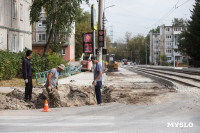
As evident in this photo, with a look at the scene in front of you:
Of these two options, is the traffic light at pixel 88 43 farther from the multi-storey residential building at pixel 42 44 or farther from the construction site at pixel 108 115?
the multi-storey residential building at pixel 42 44

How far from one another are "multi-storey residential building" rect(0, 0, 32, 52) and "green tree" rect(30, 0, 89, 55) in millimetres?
1468

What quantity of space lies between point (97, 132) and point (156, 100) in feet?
17.7

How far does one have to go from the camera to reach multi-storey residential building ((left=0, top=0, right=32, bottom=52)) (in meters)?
25.7

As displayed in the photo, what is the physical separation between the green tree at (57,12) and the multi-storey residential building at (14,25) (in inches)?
57.8

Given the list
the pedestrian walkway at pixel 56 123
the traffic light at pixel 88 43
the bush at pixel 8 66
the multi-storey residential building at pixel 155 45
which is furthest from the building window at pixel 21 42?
the multi-storey residential building at pixel 155 45

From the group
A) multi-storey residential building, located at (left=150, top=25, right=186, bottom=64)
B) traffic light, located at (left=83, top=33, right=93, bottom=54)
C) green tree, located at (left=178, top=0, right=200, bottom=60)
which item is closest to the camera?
traffic light, located at (left=83, top=33, right=93, bottom=54)

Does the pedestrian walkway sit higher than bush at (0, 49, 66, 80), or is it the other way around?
bush at (0, 49, 66, 80)

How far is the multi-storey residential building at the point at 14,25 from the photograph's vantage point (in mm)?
25656

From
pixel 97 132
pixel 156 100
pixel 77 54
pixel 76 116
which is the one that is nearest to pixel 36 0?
pixel 156 100

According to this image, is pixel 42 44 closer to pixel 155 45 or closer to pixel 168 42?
pixel 168 42

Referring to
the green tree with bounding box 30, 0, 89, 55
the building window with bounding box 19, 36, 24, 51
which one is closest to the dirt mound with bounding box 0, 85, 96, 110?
the green tree with bounding box 30, 0, 89, 55

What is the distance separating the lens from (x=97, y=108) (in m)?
9.27

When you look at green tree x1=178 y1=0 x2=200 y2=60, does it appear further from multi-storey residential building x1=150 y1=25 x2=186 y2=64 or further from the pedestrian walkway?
multi-storey residential building x1=150 y1=25 x2=186 y2=64

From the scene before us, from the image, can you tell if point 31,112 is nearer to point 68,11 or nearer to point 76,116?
point 76,116
